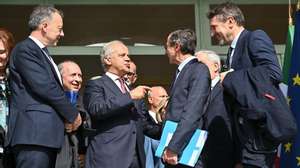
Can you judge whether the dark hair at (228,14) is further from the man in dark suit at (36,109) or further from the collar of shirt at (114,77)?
the man in dark suit at (36,109)

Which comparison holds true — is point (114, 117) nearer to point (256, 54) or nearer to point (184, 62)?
point (184, 62)

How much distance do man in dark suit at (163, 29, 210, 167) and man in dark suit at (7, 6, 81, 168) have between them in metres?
0.69

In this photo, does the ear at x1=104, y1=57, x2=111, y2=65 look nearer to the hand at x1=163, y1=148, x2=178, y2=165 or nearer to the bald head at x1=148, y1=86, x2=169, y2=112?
the hand at x1=163, y1=148, x2=178, y2=165

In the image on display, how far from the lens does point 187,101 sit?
179 inches

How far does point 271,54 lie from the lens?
4.34 meters

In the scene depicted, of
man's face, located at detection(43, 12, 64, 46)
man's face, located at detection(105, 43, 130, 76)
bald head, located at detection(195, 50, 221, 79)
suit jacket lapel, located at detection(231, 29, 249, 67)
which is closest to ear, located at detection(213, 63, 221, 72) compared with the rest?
bald head, located at detection(195, 50, 221, 79)

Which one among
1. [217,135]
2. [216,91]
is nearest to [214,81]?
[216,91]

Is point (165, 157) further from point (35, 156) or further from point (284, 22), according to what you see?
point (284, 22)

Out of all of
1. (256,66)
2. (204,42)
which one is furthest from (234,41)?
(204,42)

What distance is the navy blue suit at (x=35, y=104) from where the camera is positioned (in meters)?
4.38

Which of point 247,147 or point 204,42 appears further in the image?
point 204,42

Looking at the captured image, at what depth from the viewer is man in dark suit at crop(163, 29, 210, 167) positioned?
4461mm

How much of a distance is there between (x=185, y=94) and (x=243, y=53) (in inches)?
19.5

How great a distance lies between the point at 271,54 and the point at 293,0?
11.7 feet
